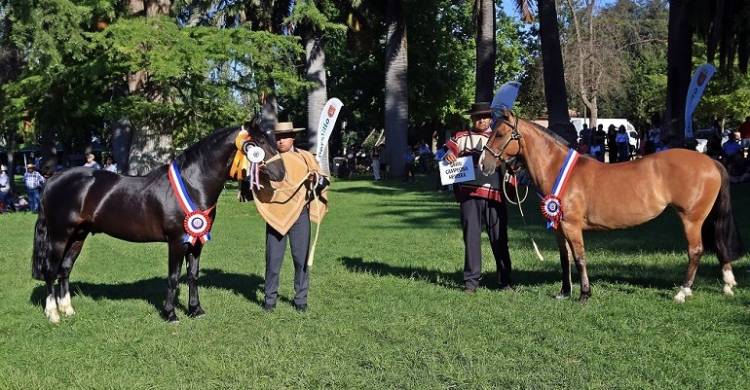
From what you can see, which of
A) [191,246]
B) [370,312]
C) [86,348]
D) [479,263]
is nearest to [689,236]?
[479,263]

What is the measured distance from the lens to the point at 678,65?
2152 centimetres

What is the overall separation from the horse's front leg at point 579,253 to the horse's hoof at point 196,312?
13.9ft

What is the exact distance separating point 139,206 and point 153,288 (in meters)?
2.45

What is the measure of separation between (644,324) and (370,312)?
9.53 feet

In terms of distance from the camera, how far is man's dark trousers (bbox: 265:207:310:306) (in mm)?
8734

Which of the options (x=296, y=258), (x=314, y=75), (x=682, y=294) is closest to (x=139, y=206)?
(x=296, y=258)

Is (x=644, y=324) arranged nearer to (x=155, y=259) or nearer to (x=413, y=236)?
(x=413, y=236)

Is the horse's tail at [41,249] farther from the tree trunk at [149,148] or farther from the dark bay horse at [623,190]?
the tree trunk at [149,148]

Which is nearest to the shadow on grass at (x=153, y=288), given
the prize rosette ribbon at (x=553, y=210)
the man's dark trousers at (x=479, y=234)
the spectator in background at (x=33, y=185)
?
the man's dark trousers at (x=479, y=234)

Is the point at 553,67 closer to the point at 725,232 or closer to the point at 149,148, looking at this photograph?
the point at 149,148

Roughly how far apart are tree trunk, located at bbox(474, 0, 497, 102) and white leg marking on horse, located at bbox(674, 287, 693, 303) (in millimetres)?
18808

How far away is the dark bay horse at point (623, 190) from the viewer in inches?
327

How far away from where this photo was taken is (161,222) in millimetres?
8320

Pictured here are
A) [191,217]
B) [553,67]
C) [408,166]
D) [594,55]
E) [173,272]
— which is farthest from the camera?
[594,55]
